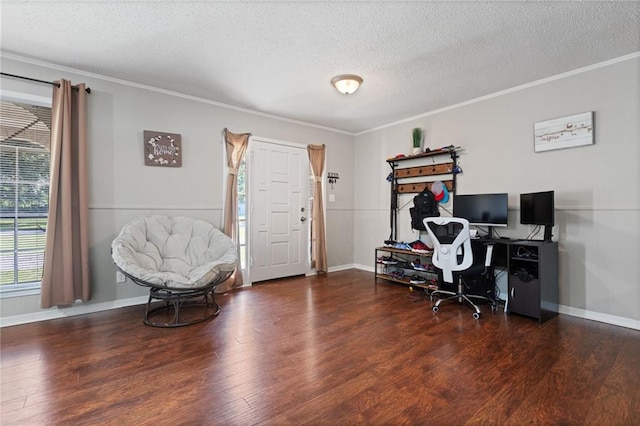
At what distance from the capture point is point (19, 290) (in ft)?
9.70

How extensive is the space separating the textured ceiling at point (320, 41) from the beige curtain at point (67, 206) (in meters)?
0.47

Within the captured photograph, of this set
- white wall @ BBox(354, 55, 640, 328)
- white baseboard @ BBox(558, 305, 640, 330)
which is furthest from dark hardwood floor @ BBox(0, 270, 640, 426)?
white wall @ BBox(354, 55, 640, 328)

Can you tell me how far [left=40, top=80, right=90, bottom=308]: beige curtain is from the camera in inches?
116

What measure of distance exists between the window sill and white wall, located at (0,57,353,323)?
4cm

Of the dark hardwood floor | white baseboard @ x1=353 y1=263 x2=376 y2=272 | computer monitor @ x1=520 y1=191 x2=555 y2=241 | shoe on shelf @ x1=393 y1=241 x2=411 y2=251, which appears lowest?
the dark hardwood floor

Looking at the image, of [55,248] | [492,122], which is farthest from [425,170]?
[55,248]

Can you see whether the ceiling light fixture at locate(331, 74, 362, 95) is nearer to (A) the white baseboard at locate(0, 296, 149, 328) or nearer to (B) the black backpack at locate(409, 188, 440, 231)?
(B) the black backpack at locate(409, 188, 440, 231)

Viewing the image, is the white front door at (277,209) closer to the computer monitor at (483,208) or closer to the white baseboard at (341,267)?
the white baseboard at (341,267)

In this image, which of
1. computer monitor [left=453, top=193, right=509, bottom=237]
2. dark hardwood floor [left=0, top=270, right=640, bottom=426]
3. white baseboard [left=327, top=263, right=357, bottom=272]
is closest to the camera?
dark hardwood floor [left=0, top=270, right=640, bottom=426]

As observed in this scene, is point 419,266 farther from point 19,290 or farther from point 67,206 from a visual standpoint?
point 19,290

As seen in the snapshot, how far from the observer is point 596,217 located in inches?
118

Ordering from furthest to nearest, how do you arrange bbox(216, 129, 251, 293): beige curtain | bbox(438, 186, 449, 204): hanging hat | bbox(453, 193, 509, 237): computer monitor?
bbox(438, 186, 449, 204): hanging hat → bbox(216, 129, 251, 293): beige curtain → bbox(453, 193, 509, 237): computer monitor

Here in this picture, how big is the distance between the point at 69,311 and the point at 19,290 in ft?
1.54

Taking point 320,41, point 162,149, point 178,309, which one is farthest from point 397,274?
point 162,149
